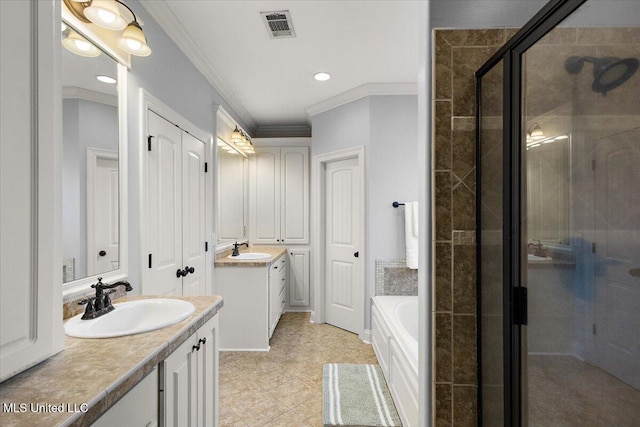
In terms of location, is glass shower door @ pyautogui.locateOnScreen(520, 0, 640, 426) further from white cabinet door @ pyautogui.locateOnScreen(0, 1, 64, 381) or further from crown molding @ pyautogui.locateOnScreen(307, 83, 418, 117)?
crown molding @ pyautogui.locateOnScreen(307, 83, 418, 117)

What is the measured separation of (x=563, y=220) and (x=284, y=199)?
3745 millimetres

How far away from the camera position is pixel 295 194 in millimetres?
4367

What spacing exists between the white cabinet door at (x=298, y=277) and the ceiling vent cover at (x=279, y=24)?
273cm

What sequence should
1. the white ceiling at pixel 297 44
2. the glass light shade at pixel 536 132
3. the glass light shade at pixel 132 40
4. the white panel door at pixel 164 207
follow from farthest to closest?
the white ceiling at pixel 297 44
the white panel door at pixel 164 207
the glass light shade at pixel 132 40
the glass light shade at pixel 536 132

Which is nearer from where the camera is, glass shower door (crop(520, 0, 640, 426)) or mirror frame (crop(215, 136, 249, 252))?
glass shower door (crop(520, 0, 640, 426))

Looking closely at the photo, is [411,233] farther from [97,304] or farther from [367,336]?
[97,304]

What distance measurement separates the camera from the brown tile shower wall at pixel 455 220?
127cm

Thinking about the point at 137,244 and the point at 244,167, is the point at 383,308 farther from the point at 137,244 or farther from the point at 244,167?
the point at 244,167

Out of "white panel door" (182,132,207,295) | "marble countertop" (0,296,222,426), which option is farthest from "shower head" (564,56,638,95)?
"white panel door" (182,132,207,295)

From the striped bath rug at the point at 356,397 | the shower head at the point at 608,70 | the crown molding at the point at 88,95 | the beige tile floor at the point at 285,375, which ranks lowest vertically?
the beige tile floor at the point at 285,375

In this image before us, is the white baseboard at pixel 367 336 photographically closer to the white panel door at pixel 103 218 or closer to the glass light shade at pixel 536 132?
the white panel door at pixel 103 218

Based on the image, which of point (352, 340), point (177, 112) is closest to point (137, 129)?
point (177, 112)

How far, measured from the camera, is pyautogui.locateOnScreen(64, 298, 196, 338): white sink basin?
3.97 feet

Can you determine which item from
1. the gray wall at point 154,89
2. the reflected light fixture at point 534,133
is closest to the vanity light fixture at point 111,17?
the gray wall at point 154,89
